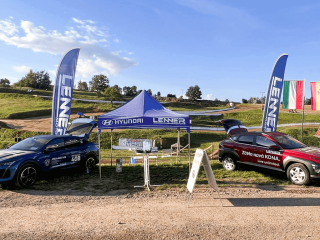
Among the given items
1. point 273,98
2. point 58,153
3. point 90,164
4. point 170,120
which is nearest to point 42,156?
point 58,153

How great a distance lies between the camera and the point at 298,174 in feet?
25.8

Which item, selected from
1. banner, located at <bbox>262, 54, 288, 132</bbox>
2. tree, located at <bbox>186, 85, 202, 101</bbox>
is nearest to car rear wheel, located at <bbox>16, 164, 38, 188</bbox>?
banner, located at <bbox>262, 54, 288, 132</bbox>

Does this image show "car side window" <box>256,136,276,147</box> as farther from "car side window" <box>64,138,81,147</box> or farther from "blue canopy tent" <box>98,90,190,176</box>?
"car side window" <box>64,138,81,147</box>

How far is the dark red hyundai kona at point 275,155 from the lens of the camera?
771cm

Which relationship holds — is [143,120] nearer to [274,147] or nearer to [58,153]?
[58,153]

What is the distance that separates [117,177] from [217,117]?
37.5 metres

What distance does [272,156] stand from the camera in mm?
8648

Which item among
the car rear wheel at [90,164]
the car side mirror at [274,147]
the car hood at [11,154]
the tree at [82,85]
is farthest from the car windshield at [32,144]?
the tree at [82,85]

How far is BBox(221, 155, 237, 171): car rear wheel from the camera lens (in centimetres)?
991

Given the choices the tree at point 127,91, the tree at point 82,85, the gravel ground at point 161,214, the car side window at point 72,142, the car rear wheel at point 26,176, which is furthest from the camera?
the tree at point 82,85

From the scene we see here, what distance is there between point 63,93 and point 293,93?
12.4m

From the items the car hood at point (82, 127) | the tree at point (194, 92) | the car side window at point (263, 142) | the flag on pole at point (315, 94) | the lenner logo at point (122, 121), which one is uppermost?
the tree at point (194, 92)

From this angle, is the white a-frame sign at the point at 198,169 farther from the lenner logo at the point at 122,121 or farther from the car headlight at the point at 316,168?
the car headlight at the point at 316,168

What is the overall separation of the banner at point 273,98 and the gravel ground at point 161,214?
228 inches
